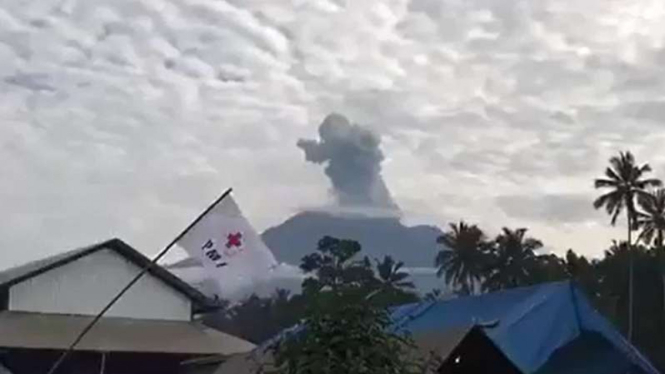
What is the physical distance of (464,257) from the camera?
7006 centimetres

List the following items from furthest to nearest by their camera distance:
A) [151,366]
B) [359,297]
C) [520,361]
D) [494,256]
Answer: [494,256]
[151,366]
[520,361]
[359,297]

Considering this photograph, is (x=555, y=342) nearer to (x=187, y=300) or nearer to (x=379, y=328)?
(x=379, y=328)

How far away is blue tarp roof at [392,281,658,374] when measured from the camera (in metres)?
16.3

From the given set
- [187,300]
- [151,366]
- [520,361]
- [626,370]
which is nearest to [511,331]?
[520,361]

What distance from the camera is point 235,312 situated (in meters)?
63.9

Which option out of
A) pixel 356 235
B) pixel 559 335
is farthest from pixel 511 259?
pixel 356 235

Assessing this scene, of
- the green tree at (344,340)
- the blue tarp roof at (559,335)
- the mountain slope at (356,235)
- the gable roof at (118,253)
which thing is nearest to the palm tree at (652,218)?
the gable roof at (118,253)

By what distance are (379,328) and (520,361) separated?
7.40 meters

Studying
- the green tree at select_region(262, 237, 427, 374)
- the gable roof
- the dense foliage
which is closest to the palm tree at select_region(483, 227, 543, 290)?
the dense foliage

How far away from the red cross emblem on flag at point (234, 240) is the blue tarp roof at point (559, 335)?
204 inches

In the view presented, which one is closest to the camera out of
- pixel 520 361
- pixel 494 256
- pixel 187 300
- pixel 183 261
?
pixel 183 261

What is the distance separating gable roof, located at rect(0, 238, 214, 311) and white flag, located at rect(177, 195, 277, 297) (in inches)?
628

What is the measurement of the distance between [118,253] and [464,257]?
4282cm

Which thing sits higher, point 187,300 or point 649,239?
point 649,239
